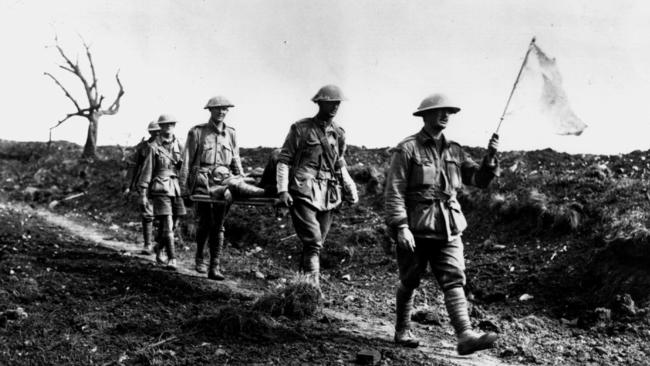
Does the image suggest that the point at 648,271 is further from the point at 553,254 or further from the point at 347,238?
the point at 347,238

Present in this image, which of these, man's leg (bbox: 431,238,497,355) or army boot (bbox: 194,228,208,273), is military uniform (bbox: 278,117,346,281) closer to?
man's leg (bbox: 431,238,497,355)

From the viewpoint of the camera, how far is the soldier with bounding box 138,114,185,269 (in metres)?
9.08

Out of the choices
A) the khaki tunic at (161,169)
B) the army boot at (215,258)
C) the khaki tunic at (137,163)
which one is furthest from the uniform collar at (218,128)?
the khaki tunic at (137,163)

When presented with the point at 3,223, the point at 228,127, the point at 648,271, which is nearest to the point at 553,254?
the point at 648,271

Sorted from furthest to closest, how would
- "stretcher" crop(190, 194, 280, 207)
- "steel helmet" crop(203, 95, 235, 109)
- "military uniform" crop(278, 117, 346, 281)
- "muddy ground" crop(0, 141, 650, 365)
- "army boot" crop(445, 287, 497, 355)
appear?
"steel helmet" crop(203, 95, 235, 109)
"stretcher" crop(190, 194, 280, 207)
"military uniform" crop(278, 117, 346, 281)
"muddy ground" crop(0, 141, 650, 365)
"army boot" crop(445, 287, 497, 355)

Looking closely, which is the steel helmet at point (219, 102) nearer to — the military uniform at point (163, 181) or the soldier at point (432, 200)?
the military uniform at point (163, 181)

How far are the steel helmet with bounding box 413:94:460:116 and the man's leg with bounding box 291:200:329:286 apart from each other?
163 cm

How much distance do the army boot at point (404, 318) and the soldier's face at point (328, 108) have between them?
187 cm

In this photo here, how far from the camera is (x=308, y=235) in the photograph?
20.2 feet

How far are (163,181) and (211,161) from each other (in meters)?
1.45

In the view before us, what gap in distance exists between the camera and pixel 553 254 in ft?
27.5

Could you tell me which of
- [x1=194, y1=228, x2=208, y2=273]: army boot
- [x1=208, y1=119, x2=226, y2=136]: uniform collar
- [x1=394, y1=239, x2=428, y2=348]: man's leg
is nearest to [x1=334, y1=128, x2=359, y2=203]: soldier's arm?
[x1=394, y1=239, x2=428, y2=348]: man's leg

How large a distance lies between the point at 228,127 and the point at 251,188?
4.98ft

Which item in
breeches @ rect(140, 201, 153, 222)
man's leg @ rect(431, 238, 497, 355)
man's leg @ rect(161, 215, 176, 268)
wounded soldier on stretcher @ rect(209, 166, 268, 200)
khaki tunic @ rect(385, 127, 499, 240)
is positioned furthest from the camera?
breeches @ rect(140, 201, 153, 222)
